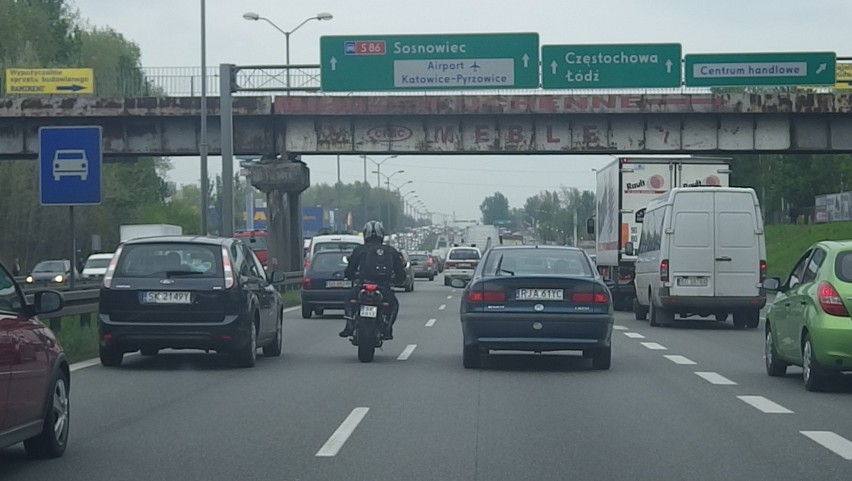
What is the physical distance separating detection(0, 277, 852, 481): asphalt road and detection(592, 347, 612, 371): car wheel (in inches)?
7.5

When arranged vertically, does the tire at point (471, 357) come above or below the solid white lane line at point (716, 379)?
above

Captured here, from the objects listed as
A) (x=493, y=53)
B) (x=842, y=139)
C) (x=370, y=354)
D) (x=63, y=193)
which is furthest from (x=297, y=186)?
(x=370, y=354)

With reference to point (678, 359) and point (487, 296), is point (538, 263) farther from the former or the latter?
point (678, 359)

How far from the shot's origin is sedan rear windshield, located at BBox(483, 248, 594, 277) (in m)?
15.9

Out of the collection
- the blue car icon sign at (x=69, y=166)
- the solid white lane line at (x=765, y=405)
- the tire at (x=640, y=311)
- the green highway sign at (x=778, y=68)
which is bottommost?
the tire at (x=640, y=311)

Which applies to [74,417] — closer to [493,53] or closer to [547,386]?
[547,386]

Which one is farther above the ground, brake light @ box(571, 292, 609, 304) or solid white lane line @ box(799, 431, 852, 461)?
brake light @ box(571, 292, 609, 304)

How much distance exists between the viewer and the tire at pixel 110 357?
1584cm

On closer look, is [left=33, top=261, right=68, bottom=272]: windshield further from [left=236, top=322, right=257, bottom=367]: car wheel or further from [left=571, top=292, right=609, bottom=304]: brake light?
[left=571, top=292, right=609, bottom=304]: brake light

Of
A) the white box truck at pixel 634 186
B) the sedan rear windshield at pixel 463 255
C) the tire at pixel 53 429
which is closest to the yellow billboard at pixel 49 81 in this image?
the sedan rear windshield at pixel 463 255

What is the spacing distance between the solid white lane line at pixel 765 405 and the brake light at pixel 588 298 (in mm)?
2872

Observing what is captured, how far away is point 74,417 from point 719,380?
6.77 m

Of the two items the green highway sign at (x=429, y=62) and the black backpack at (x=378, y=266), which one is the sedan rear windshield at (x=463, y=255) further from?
the black backpack at (x=378, y=266)

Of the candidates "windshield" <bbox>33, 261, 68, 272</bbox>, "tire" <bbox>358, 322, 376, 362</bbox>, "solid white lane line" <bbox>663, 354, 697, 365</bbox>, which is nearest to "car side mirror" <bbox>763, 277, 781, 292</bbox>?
→ "solid white lane line" <bbox>663, 354, 697, 365</bbox>
